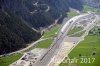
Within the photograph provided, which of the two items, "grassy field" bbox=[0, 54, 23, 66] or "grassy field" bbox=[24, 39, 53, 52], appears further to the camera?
"grassy field" bbox=[24, 39, 53, 52]

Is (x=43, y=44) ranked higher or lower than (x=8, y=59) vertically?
higher

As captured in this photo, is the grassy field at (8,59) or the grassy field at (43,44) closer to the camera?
the grassy field at (8,59)

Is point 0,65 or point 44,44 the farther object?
point 44,44

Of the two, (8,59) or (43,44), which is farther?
(43,44)

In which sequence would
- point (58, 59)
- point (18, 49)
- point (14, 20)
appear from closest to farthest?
point (58, 59) < point (18, 49) < point (14, 20)

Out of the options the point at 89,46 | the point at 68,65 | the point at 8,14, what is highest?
the point at 8,14

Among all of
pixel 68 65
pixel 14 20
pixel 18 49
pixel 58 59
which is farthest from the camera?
pixel 14 20

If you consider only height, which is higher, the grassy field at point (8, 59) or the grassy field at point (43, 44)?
the grassy field at point (43, 44)

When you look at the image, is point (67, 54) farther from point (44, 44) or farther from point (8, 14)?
point (8, 14)

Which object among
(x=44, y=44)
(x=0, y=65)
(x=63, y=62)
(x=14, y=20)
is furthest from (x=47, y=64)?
(x=14, y=20)

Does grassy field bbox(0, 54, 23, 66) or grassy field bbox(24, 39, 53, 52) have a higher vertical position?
grassy field bbox(24, 39, 53, 52)

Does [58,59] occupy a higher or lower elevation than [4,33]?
lower
